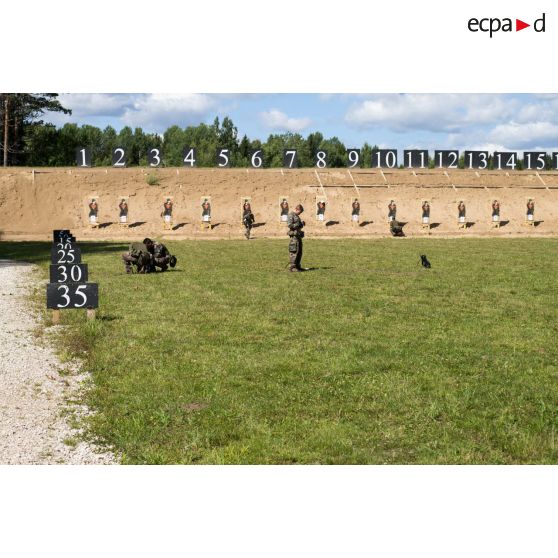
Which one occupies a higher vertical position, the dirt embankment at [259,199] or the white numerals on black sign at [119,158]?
the white numerals on black sign at [119,158]

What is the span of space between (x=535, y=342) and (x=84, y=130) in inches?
3914

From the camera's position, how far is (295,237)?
77.0 feet

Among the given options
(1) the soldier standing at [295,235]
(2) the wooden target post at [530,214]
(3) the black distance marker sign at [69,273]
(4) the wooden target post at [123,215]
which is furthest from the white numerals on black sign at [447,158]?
(3) the black distance marker sign at [69,273]

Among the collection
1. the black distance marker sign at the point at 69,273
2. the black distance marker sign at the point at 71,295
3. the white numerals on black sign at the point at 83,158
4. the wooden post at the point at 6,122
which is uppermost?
the wooden post at the point at 6,122

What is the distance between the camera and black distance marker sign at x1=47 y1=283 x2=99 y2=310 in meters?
13.8

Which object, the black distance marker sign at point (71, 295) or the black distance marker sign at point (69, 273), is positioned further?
the black distance marker sign at point (69, 273)

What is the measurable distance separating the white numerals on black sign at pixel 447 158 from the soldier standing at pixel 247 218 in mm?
22614

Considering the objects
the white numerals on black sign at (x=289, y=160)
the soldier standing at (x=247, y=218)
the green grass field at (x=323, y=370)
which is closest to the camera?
the green grass field at (x=323, y=370)

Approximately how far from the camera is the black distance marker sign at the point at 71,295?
13.8 metres

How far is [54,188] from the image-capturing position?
5903 cm

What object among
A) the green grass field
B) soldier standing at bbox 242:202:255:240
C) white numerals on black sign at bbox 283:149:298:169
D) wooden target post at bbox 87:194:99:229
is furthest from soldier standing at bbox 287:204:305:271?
white numerals on black sign at bbox 283:149:298:169

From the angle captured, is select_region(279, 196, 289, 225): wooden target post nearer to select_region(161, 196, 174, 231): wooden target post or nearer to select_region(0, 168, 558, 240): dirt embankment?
select_region(0, 168, 558, 240): dirt embankment

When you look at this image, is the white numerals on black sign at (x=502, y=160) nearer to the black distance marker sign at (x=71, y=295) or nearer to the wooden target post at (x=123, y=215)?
the wooden target post at (x=123, y=215)

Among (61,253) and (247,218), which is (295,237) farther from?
(247,218)
